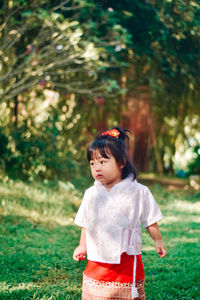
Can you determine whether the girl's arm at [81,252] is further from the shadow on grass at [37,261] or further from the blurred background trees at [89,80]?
the blurred background trees at [89,80]

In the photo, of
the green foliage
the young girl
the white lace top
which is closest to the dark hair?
the young girl

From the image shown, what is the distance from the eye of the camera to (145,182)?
8820 mm

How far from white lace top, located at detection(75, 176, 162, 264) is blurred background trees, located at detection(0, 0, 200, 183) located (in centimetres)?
330

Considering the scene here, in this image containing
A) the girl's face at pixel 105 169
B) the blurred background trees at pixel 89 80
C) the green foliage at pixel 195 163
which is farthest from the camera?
the green foliage at pixel 195 163

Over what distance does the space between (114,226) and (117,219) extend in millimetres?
44

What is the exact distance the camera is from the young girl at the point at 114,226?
8.00 feet

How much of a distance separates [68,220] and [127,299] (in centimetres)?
309

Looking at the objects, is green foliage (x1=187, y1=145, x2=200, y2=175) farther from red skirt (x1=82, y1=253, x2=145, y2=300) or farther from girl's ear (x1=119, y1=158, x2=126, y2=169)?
red skirt (x1=82, y1=253, x2=145, y2=300)

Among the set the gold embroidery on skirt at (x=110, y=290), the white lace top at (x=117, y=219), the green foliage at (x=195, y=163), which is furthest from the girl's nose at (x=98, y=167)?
the green foliage at (x=195, y=163)

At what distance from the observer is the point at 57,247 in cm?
438

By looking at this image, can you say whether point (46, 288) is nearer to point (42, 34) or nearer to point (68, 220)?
point (68, 220)

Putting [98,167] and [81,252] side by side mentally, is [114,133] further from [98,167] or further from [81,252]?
[81,252]

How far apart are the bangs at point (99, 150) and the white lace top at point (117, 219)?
0.19 m

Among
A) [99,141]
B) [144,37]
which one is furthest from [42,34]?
[99,141]
